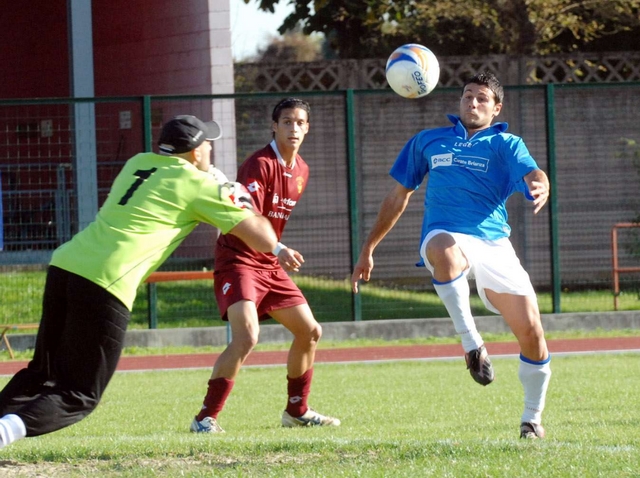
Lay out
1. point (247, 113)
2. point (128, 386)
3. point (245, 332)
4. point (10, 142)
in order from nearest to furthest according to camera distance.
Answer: point (245, 332) < point (128, 386) < point (10, 142) < point (247, 113)

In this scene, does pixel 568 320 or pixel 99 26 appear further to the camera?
pixel 99 26

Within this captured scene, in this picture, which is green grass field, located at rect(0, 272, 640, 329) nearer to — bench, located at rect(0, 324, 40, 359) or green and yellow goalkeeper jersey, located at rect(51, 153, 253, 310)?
bench, located at rect(0, 324, 40, 359)

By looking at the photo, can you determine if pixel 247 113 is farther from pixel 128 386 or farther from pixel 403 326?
pixel 128 386

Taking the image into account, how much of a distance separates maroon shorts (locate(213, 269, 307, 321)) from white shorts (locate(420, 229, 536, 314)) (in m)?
1.49

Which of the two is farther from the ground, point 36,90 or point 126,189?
point 36,90

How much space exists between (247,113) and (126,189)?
11.9 meters

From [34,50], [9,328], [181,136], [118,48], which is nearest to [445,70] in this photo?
[118,48]

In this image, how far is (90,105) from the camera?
14820mm

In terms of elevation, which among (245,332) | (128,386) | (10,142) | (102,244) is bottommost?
(128,386)

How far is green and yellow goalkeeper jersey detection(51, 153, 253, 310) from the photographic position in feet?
18.7

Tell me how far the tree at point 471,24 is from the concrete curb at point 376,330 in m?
6.35

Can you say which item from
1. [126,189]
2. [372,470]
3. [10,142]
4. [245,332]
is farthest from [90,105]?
[372,470]

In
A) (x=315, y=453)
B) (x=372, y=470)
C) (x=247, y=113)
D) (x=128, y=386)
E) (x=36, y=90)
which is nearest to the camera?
(x=372, y=470)

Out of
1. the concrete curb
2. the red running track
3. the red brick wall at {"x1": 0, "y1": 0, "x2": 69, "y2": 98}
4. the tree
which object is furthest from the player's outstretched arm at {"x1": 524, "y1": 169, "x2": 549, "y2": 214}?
the red brick wall at {"x1": 0, "y1": 0, "x2": 69, "y2": 98}
